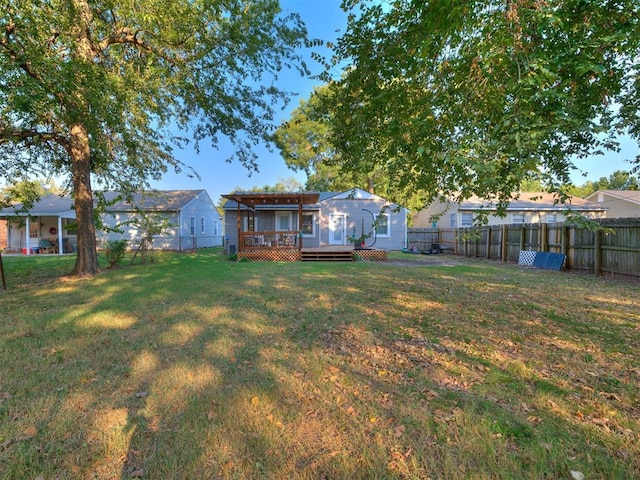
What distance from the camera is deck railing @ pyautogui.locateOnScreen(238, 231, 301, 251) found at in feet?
50.6

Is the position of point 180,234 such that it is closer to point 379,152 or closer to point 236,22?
point 236,22

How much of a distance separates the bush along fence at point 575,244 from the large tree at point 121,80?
704 centimetres

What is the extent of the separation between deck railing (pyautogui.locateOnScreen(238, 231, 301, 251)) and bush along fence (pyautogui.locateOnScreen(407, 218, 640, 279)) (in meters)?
7.79

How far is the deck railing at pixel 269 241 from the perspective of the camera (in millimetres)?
15414

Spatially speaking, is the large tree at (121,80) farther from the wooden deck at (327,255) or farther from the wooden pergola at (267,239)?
the wooden deck at (327,255)

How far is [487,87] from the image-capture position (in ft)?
11.3

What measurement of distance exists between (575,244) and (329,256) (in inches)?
354

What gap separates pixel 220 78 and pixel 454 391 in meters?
9.58

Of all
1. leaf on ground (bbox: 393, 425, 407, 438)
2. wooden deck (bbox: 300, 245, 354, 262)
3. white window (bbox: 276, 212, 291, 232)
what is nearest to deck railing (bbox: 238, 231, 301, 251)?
wooden deck (bbox: 300, 245, 354, 262)

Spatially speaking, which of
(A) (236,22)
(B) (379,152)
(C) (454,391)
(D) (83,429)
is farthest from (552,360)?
(A) (236,22)

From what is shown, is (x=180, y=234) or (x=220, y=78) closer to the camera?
(x=220, y=78)

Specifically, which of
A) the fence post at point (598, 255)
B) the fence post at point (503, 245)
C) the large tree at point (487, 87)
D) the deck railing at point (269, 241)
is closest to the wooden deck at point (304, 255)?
the deck railing at point (269, 241)

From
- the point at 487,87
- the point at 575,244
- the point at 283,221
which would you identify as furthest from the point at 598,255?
the point at 283,221

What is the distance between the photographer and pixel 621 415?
2639mm
